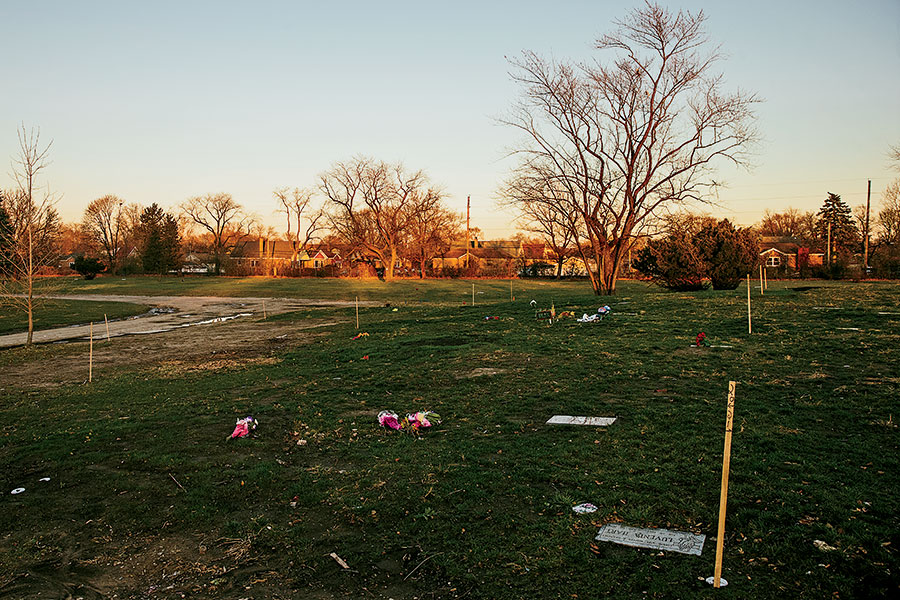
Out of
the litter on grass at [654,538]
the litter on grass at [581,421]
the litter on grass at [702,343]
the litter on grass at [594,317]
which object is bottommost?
the litter on grass at [654,538]

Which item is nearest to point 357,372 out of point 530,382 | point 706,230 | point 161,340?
point 530,382

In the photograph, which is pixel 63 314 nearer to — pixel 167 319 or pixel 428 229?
pixel 167 319

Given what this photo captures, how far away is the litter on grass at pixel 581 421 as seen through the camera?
6.77 metres

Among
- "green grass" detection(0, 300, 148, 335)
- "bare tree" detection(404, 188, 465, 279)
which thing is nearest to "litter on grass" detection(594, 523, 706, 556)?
"green grass" detection(0, 300, 148, 335)

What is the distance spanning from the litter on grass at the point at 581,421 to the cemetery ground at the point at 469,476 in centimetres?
16

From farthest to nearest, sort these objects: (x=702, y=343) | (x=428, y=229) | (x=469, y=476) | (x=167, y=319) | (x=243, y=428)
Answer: (x=428, y=229) < (x=167, y=319) < (x=702, y=343) < (x=243, y=428) < (x=469, y=476)

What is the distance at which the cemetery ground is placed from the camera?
149 inches

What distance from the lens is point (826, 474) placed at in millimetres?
4887

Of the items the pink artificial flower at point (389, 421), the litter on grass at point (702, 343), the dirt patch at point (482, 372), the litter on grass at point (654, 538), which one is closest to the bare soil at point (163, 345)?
the dirt patch at point (482, 372)

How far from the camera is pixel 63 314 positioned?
87.4 ft

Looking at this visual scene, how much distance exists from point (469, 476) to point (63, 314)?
28.1 m

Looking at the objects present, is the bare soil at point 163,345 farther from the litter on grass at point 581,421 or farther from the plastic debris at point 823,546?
the plastic debris at point 823,546

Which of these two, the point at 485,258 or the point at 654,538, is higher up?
the point at 485,258

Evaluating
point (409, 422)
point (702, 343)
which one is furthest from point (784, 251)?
point (409, 422)
